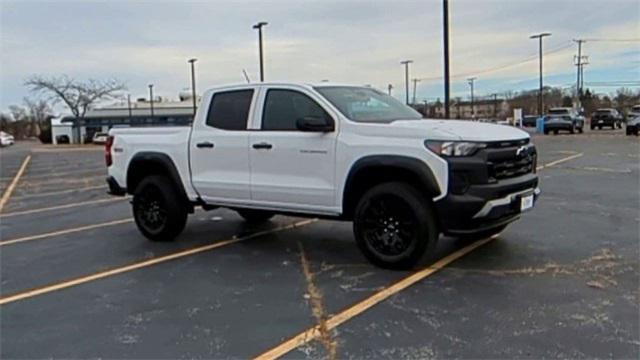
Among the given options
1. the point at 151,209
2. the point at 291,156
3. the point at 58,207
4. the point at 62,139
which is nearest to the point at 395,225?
the point at 291,156

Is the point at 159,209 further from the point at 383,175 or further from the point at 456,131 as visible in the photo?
the point at 456,131

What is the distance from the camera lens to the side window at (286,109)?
654 centimetres

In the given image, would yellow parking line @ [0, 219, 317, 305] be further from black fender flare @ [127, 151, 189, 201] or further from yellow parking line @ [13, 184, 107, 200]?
yellow parking line @ [13, 184, 107, 200]

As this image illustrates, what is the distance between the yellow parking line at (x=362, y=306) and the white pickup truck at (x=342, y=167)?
0.28 metres

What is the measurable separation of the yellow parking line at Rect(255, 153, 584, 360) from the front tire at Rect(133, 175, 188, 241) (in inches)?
126

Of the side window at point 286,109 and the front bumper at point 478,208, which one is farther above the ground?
the side window at point 286,109

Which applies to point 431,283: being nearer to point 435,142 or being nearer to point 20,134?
point 435,142

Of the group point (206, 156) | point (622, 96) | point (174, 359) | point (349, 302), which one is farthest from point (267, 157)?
point (622, 96)

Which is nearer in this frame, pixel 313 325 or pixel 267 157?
pixel 313 325

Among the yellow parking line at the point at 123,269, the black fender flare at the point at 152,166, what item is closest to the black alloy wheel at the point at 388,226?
the yellow parking line at the point at 123,269

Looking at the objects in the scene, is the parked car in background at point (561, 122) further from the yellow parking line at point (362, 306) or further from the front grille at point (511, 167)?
the front grille at point (511, 167)

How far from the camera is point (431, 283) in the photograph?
5.54 meters

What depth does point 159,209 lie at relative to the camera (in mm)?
7750

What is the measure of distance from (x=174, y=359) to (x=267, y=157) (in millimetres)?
3098
